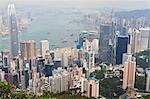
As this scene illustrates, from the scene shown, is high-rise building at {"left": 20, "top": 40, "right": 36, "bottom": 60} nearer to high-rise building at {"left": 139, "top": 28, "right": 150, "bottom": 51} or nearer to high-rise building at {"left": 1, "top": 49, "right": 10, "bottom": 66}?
high-rise building at {"left": 1, "top": 49, "right": 10, "bottom": 66}

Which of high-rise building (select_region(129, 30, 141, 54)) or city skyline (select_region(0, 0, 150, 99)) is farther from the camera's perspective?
high-rise building (select_region(129, 30, 141, 54))

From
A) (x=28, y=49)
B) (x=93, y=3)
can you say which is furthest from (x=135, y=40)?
(x=28, y=49)

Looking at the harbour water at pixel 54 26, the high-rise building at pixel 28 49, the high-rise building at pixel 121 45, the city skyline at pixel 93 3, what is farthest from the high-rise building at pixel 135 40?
the high-rise building at pixel 28 49

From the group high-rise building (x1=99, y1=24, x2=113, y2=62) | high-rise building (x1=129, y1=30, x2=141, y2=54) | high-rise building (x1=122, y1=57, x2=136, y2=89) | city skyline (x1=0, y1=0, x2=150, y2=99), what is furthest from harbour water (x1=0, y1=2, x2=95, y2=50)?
high-rise building (x1=122, y1=57, x2=136, y2=89)

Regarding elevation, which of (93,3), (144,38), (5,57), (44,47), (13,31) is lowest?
(5,57)

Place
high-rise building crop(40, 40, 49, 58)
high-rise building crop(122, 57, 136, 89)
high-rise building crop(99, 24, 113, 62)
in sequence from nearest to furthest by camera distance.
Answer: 1. high-rise building crop(122, 57, 136, 89)
2. high-rise building crop(40, 40, 49, 58)
3. high-rise building crop(99, 24, 113, 62)

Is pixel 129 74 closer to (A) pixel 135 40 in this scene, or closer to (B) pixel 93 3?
(B) pixel 93 3
